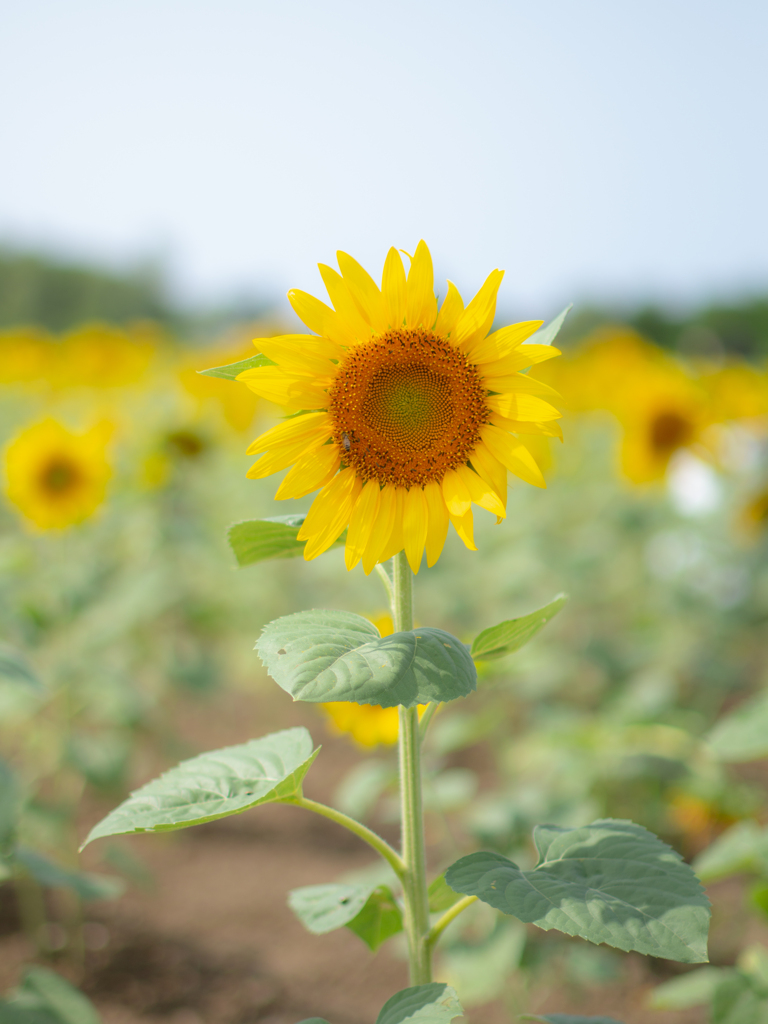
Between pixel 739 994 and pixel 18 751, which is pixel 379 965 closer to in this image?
pixel 739 994

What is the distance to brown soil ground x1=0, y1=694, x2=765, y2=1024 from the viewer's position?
1.88m

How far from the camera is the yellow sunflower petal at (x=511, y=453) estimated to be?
904mm

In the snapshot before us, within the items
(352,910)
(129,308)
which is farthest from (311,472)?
(129,308)

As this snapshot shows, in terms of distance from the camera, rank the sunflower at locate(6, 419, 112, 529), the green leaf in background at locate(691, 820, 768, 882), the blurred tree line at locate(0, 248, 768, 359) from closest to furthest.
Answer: the green leaf in background at locate(691, 820, 768, 882) < the sunflower at locate(6, 419, 112, 529) < the blurred tree line at locate(0, 248, 768, 359)

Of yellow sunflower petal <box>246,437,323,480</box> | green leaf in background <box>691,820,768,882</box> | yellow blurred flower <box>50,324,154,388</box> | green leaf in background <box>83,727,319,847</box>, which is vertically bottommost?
A: green leaf in background <box>691,820,768,882</box>

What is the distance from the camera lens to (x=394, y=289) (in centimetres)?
92

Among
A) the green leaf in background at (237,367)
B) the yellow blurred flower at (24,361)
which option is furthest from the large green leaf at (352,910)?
the yellow blurred flower at (24,361)

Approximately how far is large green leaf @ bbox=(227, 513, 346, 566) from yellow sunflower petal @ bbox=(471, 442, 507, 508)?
20cm

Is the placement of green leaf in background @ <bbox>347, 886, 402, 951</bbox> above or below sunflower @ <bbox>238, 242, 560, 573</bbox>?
below

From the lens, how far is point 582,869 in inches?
35.2

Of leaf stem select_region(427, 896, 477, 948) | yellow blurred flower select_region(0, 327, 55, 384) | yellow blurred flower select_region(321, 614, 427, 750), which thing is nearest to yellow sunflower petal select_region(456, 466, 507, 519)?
leaf stem select_region(427, 896, 477, 948)

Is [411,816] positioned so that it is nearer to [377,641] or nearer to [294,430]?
[377,641]

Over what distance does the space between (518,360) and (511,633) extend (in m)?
0.32

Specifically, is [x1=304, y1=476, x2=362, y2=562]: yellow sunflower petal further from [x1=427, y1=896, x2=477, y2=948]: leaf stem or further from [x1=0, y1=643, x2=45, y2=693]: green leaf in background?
[x1=0, y1=643, x2=45, y2=693]: green leaf in background
